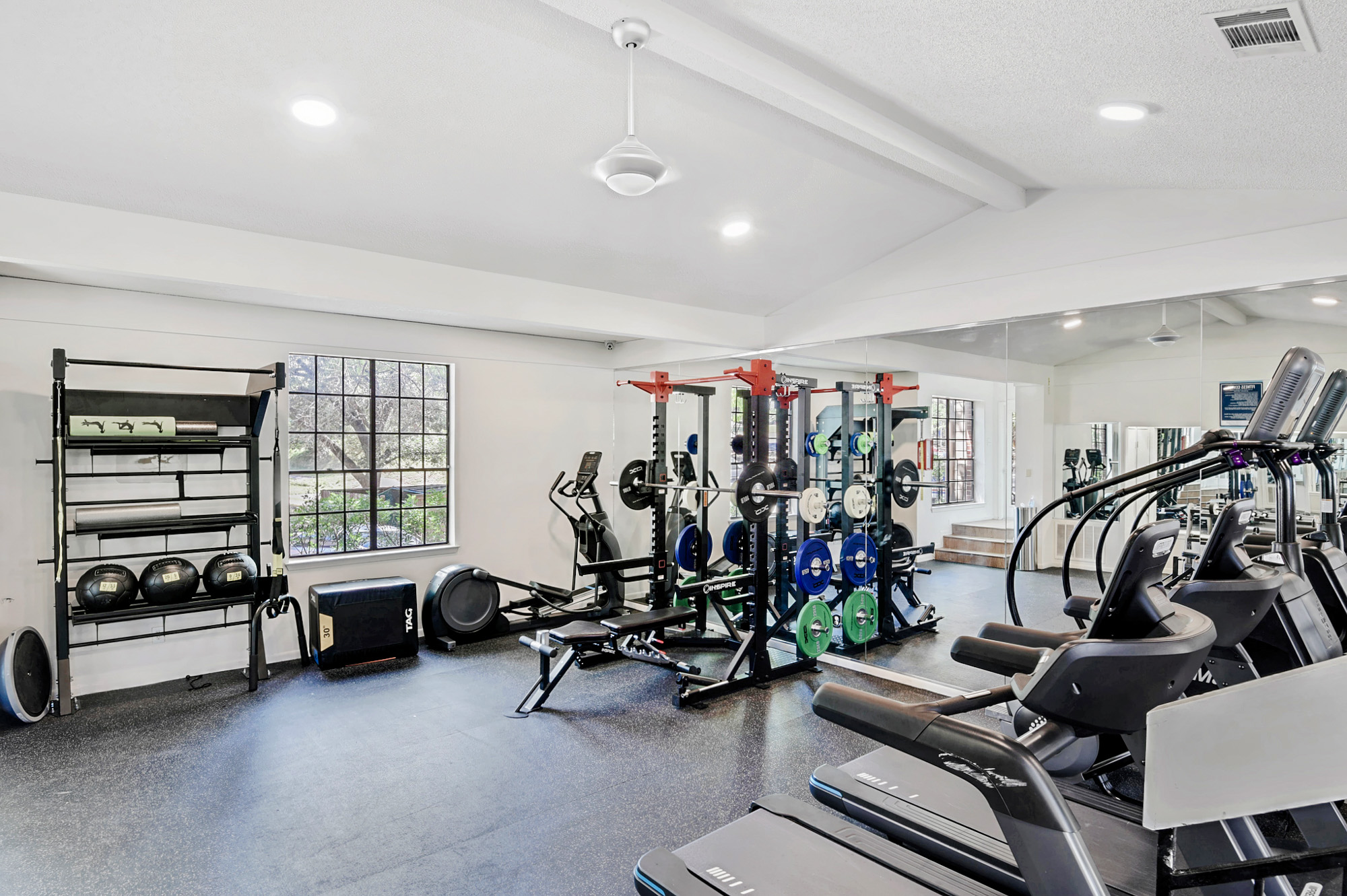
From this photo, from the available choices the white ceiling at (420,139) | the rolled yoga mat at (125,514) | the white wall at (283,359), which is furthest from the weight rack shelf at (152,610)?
the white ceiling at (420,139)

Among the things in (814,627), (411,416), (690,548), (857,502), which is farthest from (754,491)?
(411,416)

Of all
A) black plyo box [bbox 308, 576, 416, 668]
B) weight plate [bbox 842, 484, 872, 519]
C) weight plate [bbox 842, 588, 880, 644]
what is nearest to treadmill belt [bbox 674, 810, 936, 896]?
weight plate [bbox 842, 588, 880, 644]

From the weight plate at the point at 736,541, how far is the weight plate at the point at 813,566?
627 mm

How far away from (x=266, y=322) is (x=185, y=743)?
9.36ft

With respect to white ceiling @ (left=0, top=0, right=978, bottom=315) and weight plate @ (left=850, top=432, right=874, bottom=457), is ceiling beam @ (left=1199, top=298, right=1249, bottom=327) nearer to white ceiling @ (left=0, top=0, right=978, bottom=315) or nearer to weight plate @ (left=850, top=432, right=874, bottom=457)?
white ceiling @ (left=0, top=0, right=978, bottom=315)

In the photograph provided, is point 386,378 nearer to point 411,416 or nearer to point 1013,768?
point 411,416

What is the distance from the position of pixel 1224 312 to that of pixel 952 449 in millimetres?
1658

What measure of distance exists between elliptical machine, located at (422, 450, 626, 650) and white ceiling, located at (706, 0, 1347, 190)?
3.75m

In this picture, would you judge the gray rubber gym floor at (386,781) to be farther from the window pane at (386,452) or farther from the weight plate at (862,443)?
the window pane at (386,452)

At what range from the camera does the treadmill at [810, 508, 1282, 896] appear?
138 cm

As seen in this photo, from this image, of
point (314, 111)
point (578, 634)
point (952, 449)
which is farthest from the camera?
point (952, 449)

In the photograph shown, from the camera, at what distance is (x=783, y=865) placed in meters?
2.17

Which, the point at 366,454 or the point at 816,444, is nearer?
the point at 816,444

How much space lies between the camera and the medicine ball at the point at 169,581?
4441 millimetres
